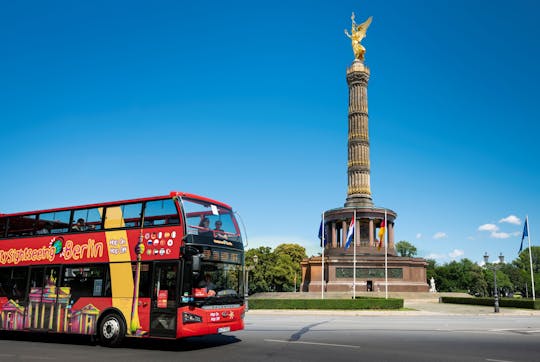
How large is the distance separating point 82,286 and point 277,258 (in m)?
64.6

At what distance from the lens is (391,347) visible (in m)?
12.1

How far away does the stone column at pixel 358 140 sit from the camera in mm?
56062

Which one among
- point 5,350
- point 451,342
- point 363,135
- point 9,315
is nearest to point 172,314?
point 5,350

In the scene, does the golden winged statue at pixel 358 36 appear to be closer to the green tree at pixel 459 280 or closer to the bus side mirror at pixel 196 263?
the green tree at pixel 459 280

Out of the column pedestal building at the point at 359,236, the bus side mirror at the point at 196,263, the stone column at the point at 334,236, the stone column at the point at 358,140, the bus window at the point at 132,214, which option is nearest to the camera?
the bus side mirror at the point at 196,263

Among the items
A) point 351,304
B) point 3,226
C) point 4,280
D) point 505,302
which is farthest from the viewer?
point 505,302

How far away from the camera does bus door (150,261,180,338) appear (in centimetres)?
1141

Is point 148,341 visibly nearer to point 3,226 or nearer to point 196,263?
point 196,263

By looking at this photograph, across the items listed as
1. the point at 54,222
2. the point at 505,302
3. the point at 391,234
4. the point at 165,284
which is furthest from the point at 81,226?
the point at 391,234

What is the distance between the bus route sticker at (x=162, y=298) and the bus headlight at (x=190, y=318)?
0.59m

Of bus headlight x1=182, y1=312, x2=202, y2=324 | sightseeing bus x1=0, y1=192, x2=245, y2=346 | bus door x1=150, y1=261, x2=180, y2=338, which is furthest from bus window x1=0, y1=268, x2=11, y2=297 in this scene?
bus headlight x1=182, y1=312, x2=202, y2=324

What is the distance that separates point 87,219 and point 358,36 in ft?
181

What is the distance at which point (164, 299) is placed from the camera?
38.0 feet

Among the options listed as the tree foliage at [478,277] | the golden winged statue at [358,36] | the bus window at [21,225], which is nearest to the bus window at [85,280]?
the bus window at [21,225]
